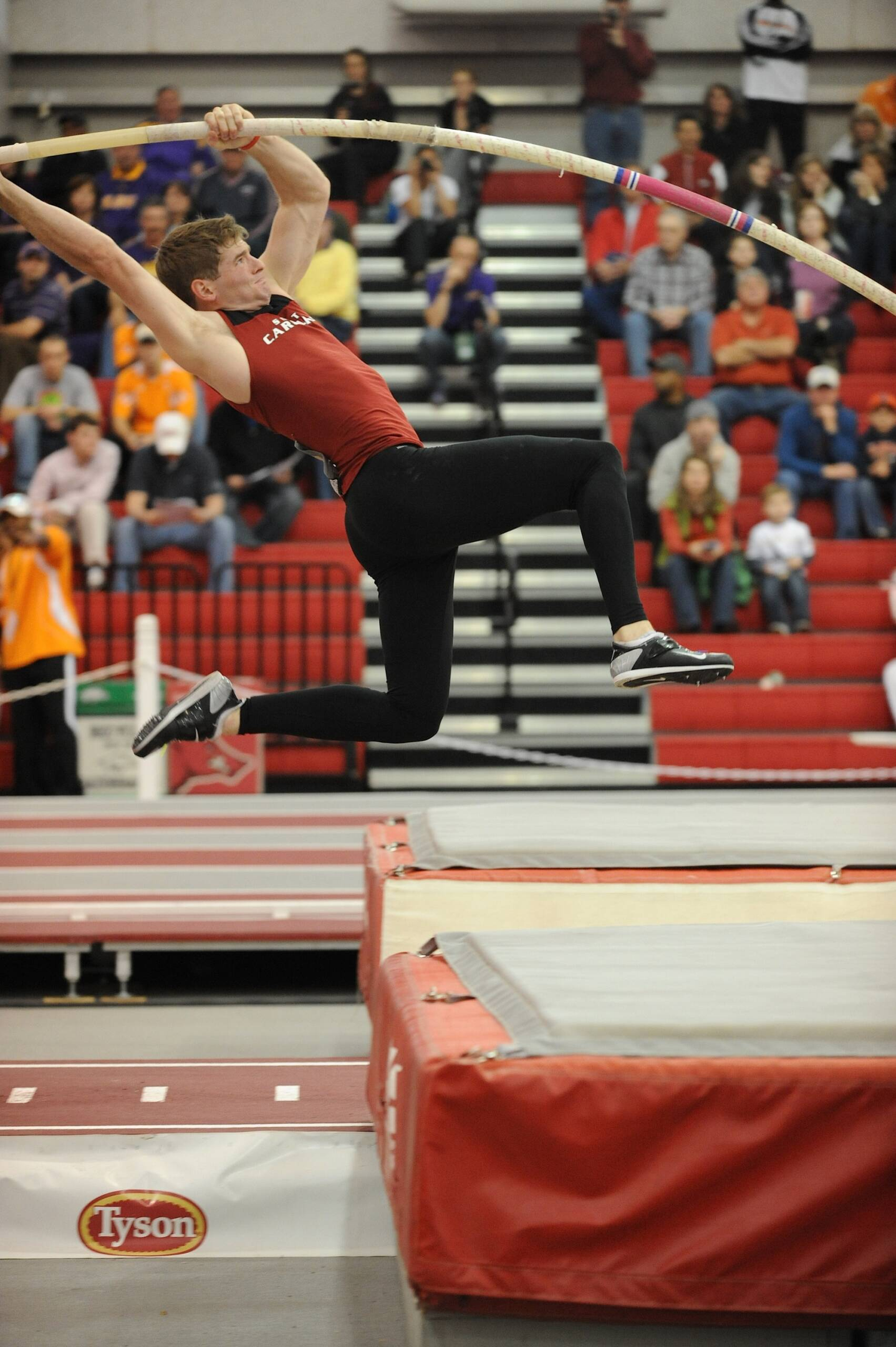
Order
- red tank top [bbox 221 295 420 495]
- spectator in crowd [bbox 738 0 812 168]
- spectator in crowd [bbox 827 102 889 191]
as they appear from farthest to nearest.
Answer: spectator in crowd [bbox 738 0 812 168] → spectator in crowd [bbox 827 102 889 191] → red tank top [bbox 221 295 420 495]

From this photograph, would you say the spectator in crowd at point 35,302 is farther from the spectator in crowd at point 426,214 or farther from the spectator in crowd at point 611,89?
the spectator in crowd at point 611,89

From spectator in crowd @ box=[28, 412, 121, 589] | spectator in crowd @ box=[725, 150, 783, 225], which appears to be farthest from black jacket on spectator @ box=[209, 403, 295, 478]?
spectator in crowd @ box=[725, 150, 783, 225]

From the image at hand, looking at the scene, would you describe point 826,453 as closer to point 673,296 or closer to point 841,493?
point 841,493

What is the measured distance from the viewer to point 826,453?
331 inches

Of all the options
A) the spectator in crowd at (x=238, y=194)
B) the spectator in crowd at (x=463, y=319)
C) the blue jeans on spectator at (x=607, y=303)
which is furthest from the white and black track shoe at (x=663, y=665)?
the blue jeans on spectator at (x=607, y=303)

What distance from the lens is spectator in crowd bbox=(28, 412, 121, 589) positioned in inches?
292

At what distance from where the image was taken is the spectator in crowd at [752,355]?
8586 mm

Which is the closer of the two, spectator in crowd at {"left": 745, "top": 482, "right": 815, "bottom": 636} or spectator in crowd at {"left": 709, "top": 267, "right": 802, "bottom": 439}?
spectator in crowd at {"left": 745, "top": 482, "right": 815, "bottom": 636}

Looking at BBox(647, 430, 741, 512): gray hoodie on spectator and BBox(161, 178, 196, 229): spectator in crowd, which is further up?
BBox(161, 178, 196, 229): spectator in crowd

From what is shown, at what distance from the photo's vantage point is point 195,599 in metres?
7.34

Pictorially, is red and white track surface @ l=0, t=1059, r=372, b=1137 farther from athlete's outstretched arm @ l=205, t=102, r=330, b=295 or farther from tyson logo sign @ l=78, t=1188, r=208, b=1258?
athlete's outstretched arm @ l=205, t=102, r=330, b=295

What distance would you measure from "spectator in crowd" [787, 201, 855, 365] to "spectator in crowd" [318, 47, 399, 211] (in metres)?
2.83

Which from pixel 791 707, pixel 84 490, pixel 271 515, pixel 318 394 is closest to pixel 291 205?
pixel 318 394

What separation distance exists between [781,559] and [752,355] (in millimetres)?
1555
